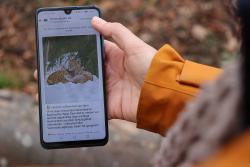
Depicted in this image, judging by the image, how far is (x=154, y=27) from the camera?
13.4 feet

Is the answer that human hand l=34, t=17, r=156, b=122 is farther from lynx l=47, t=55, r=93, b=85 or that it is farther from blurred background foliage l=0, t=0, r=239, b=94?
blurred background foliage l=0, t=0, r=239, b=94

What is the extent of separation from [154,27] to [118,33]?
223 centimetres

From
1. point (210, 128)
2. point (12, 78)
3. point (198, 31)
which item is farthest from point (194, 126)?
point (198, 31)

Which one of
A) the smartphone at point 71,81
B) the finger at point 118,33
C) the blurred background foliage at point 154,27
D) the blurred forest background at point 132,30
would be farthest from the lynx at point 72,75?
the blurred background foliage at point 154,27

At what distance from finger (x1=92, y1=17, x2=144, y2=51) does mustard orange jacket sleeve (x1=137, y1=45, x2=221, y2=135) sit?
0.26 m

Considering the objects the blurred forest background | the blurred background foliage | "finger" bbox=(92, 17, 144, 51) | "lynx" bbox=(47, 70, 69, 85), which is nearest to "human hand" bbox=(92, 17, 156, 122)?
"finger" bbox=(92, 17, 144, 51)

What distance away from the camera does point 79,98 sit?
1.84 m

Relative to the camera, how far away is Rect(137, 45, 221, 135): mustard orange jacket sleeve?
4.89 feet

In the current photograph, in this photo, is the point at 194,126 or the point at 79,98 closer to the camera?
the point at 194,126

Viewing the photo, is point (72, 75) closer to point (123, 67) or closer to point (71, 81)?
point (71, 81)

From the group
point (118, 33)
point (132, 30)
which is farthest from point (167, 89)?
point (132, 30)

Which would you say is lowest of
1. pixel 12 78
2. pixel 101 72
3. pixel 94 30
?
pixel 12 78

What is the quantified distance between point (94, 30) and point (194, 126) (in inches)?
47.5

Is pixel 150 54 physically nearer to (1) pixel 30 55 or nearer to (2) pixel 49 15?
(2) pixel 49 15
